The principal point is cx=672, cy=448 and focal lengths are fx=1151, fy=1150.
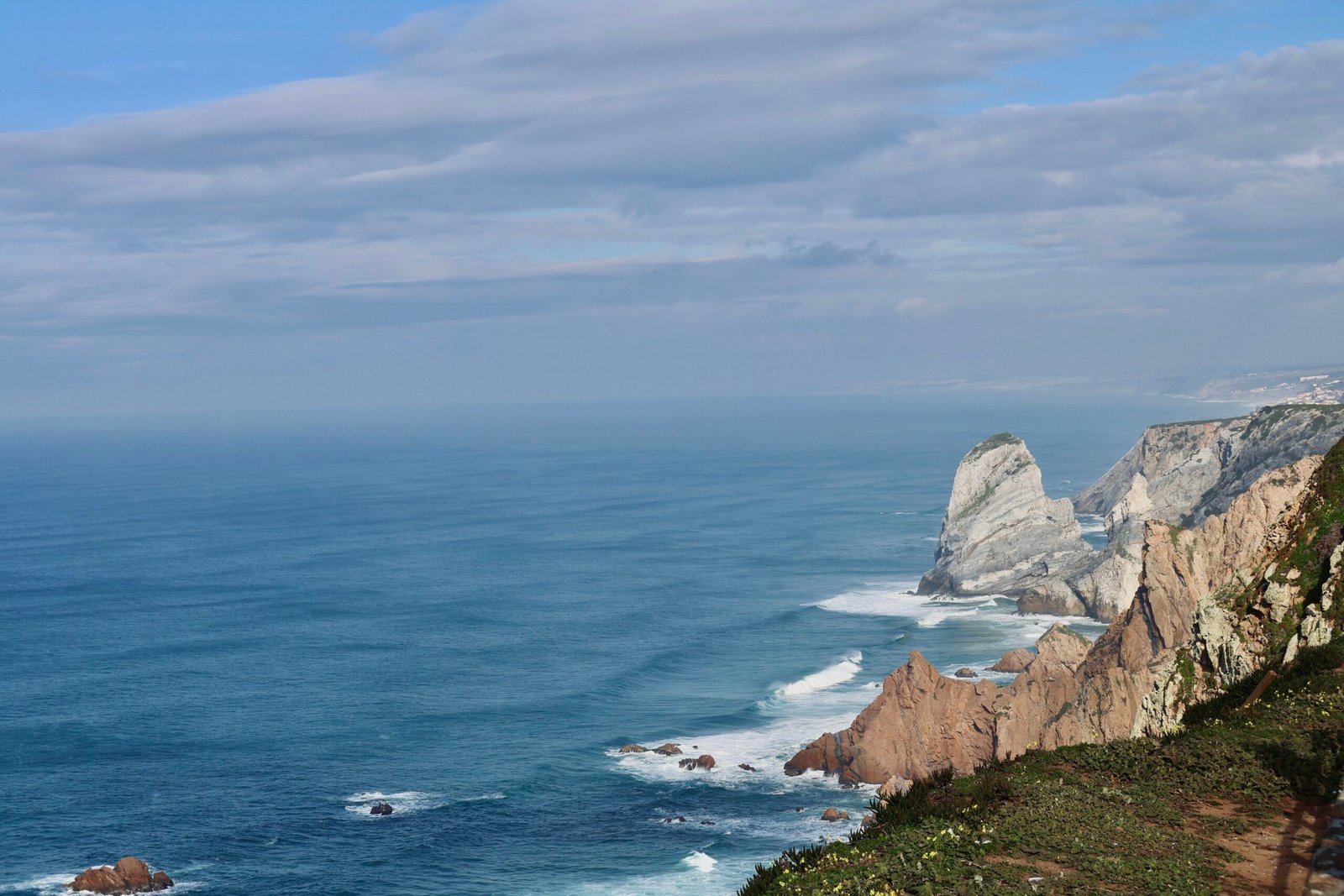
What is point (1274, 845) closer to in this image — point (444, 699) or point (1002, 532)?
point (444, 699)

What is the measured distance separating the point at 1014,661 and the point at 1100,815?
72852mm

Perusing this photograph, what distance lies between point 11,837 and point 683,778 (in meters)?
37.1

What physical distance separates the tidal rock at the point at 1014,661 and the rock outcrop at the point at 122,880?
191ft

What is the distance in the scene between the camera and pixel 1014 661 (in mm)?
86375

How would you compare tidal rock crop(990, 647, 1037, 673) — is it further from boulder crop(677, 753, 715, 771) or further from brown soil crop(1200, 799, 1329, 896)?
brown soil crop(1200, 799, 1329, 896)

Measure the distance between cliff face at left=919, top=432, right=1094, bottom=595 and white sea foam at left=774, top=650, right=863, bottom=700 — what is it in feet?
102

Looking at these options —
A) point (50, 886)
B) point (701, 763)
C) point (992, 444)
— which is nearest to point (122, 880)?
point (50, 886)

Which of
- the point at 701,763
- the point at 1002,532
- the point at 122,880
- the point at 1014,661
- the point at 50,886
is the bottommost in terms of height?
the point at 701,763

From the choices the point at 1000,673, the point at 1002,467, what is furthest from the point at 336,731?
the point at 1002,467

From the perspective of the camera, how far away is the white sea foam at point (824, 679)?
87.1 m

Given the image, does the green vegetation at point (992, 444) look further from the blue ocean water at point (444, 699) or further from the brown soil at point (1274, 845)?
the brown soil at point (1274, 845)

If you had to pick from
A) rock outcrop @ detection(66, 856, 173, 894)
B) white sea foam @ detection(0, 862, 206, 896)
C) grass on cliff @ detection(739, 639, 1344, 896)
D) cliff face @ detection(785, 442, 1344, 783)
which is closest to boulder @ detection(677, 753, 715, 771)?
cliff face @ detection(785, 442, 1344, 783)

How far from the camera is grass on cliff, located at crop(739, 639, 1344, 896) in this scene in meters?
14.8

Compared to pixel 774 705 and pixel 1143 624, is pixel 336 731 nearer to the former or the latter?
pixel 774 705
